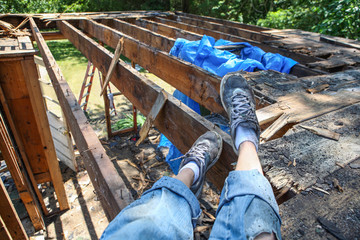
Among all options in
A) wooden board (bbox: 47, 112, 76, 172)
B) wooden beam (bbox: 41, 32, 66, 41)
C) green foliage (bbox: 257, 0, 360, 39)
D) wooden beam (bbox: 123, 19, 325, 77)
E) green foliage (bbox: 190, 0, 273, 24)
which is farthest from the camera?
green foliage (bbox: 190, 0, 273, 24)

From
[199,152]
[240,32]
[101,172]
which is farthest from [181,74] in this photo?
[240,32]

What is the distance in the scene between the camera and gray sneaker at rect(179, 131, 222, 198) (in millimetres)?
1480

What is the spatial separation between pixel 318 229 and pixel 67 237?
162 inches

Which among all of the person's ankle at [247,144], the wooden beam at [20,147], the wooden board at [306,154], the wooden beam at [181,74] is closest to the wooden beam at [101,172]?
the person's ankle at [247,144]

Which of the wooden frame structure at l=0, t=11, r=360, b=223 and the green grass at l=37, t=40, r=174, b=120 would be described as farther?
the green grass at l=37, t=40, r=174, b=120

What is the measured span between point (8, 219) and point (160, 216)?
108 inches

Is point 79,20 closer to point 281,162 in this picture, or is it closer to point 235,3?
point 281,162

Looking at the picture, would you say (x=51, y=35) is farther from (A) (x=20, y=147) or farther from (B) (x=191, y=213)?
(B) (x=191, y=213)

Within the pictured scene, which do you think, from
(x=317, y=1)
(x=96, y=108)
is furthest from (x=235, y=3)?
(x=96, y=108)

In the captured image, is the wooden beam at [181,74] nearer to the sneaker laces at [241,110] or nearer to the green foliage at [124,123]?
the sneaker laces at [241,110]

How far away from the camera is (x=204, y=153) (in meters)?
1.50

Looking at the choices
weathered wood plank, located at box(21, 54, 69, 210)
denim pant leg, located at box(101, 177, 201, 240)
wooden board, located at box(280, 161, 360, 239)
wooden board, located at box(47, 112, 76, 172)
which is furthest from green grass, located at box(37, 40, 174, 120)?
wooden board, located at box(280, 161, 360, 239)

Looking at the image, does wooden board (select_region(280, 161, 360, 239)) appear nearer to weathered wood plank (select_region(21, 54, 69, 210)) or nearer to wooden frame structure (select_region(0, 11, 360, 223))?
wooden frame structure (select_region(0, 11, 360, 223))

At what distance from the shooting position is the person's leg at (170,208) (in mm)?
1193
